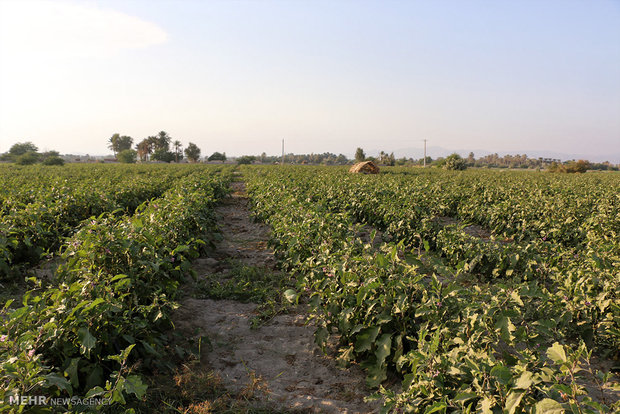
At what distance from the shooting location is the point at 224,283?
605 centimetres

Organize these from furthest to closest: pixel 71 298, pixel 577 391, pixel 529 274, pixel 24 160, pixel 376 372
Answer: pixel 24 160 → pixel 529 274 → pixel 376 372 → pixel 71 298 → pixel 577 391

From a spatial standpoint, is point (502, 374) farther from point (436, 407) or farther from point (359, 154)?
point (359, 154)

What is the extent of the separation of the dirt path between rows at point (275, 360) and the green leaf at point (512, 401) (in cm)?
152

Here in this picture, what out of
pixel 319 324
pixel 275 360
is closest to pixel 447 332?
pixel 319 324

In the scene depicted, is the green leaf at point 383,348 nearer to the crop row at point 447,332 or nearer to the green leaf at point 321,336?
the crop row at point 447,332

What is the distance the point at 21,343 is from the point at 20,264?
198 inches

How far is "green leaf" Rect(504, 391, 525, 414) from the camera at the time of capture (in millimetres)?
1847

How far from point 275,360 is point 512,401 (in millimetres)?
2629

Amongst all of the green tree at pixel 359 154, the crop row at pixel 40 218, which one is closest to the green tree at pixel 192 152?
the green tree at pixel 359 154

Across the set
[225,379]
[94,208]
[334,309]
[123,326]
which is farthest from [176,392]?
[94,208]

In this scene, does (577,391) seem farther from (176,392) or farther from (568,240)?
(568,240)

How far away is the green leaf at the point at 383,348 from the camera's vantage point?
3.21 m

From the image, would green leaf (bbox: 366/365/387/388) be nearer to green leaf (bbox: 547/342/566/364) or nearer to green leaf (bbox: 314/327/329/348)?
green leaf (bbox: 314/327/329/348)

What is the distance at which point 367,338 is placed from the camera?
342 centimetres
